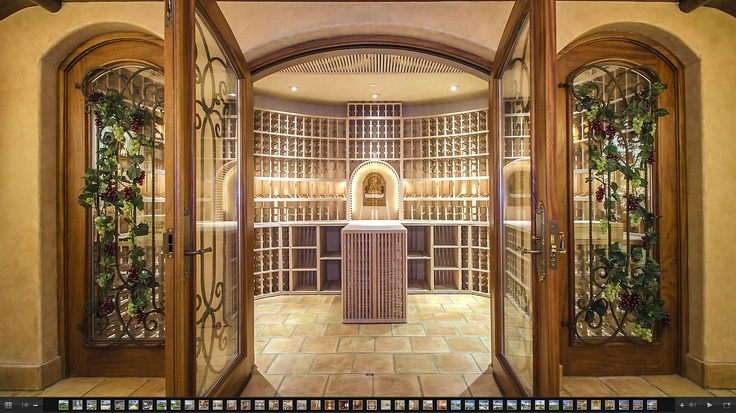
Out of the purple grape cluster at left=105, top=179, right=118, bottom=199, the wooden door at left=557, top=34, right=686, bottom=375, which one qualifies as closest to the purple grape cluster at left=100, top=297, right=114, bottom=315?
the purple grape cluster at left=105, top=179, right=118, bottom=199

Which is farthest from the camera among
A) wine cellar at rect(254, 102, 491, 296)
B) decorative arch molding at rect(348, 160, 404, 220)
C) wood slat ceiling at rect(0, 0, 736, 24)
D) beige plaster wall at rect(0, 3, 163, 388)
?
decorative arch molding at rect(348, 160, 404, 220)

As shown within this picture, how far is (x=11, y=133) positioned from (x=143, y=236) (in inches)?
39.0

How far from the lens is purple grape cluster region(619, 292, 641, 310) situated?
2613 millimetres

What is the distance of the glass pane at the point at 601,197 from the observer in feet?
8.62

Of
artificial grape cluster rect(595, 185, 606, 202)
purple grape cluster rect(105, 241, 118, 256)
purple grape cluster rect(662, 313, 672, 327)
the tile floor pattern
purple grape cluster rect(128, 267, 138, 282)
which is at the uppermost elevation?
artificial grape cluster rect(595, 185, 606, 202)

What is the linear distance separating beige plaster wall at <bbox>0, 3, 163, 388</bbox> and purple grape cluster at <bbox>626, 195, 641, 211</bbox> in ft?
10.6

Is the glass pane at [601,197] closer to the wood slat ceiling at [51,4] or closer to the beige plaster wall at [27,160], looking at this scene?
the wood slat ceiling at [51,4]

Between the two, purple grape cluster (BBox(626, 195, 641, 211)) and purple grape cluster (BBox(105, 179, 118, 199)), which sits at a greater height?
purple grape cluster (BBox(105, 179, 118, 199))

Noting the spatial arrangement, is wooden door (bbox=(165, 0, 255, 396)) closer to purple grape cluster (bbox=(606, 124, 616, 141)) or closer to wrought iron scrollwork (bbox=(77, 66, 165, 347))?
wrought iron scrollwork (bbox=(77, 66, 165, 347))

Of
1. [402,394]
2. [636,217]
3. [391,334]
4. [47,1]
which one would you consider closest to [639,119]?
[636,217]

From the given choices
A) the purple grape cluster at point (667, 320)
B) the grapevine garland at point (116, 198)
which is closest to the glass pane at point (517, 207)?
the purple grape cluster at point (667, 320)

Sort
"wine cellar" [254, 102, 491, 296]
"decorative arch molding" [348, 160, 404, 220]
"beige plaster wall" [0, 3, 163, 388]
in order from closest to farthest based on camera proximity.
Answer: "beige plaster wall" [0, 3, 163, 388] → "wine cellar" [254, 102, 491, 296] → "decorative arch molding" [348, 160, 404, 220]

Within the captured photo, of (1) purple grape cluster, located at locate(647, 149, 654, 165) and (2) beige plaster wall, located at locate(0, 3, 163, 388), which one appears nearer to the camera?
(2) beige plaster wall, located at locate(0, 3, 163, 388)

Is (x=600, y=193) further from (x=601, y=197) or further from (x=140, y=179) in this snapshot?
(x=140, y=179)
